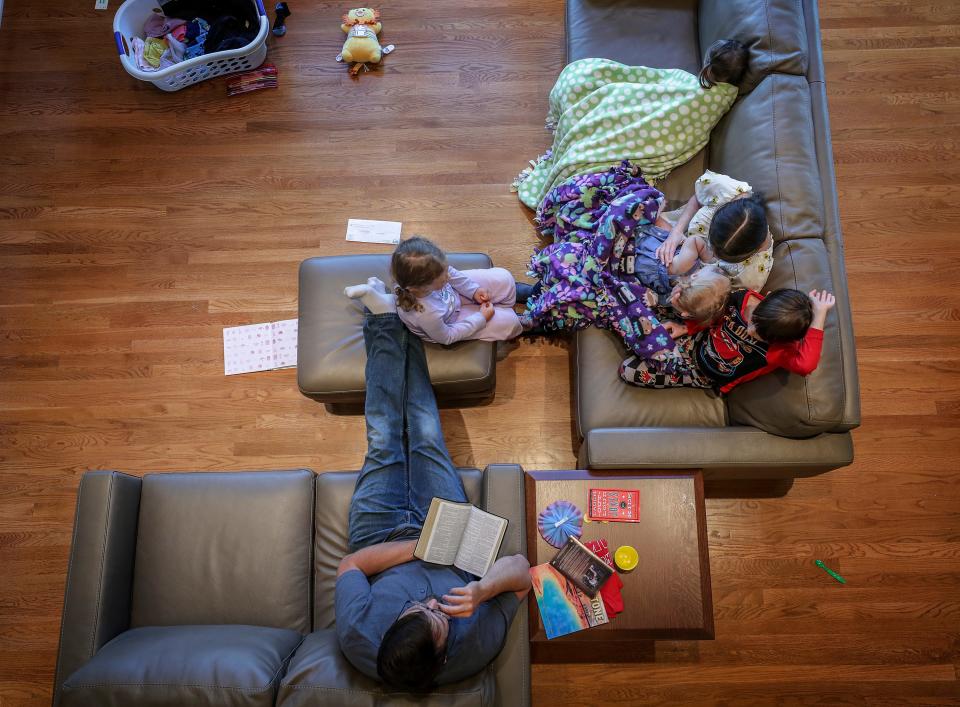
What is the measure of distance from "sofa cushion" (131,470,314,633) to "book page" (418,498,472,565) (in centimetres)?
47

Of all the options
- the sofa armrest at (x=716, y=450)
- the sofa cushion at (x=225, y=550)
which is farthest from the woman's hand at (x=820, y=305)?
the sofa cushion at (x=225, y=550)

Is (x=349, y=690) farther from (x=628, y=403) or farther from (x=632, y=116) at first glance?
(x=632, y=116)

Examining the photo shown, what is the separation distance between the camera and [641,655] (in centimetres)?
246

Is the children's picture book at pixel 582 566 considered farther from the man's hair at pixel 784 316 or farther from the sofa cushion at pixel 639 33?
the sofa cushion at pixel 639 33

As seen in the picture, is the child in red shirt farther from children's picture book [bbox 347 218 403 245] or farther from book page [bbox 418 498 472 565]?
children's picture book [bbox 347 218 403 245]

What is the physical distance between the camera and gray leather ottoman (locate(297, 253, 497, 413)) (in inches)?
92.7

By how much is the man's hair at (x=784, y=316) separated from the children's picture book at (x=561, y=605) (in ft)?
3.28

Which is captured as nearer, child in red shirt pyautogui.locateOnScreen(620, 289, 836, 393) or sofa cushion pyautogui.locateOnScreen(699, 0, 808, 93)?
child in red shirt pyautogui.locateOnScreen(620, 289, 836, 393)

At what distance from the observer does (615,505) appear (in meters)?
2.06

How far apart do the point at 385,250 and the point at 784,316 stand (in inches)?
70.2

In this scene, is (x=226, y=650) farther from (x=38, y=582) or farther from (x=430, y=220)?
(x=430, y=220)

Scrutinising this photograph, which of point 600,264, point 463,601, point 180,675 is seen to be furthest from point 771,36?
point 180,675

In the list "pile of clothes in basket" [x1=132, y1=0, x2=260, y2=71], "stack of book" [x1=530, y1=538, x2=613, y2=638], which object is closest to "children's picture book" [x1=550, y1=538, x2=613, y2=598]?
"stack of book" [x1=530, y1=538, x2=613, y2=638]

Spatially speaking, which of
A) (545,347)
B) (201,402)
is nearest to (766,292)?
(545,347)
